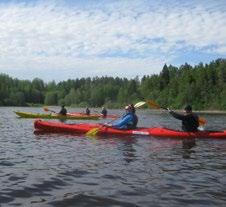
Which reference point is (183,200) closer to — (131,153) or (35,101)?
(131,153)

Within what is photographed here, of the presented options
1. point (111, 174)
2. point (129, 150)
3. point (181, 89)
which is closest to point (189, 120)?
point (129, 150)

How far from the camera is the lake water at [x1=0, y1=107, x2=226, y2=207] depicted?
10055 millimetres

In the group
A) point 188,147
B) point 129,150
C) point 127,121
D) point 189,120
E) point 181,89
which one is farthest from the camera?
point 181,89

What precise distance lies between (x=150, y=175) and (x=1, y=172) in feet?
12.9

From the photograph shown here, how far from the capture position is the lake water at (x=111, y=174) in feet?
33.0

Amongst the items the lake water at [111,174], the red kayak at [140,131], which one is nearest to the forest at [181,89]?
the red kayak at [140,131]

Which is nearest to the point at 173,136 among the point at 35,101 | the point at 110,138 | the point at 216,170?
the point at 110,138

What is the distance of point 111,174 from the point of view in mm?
12547

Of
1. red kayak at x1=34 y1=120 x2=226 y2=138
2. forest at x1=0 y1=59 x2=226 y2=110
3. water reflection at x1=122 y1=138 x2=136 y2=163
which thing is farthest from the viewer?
forest at x1=0 y1=59 x2=226 y2=110

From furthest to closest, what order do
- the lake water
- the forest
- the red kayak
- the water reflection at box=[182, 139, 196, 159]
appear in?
1. the forest
2. the red kayak
3. the water reflection at box=[182, 139, 196, 159]
4. the lake water

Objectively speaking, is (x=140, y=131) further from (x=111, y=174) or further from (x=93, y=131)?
(x=111, y=174)

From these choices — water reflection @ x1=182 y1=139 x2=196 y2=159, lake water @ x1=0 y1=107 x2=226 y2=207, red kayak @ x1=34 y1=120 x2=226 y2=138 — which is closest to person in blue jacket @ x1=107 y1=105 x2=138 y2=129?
red kayak @ x1=34 y1=120 x2=226 y2=138

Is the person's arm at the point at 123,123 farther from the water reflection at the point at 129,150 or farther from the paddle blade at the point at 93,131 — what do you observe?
the water reflection at the point at 129,150

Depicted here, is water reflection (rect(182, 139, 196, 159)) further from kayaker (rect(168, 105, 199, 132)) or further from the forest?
the forest
